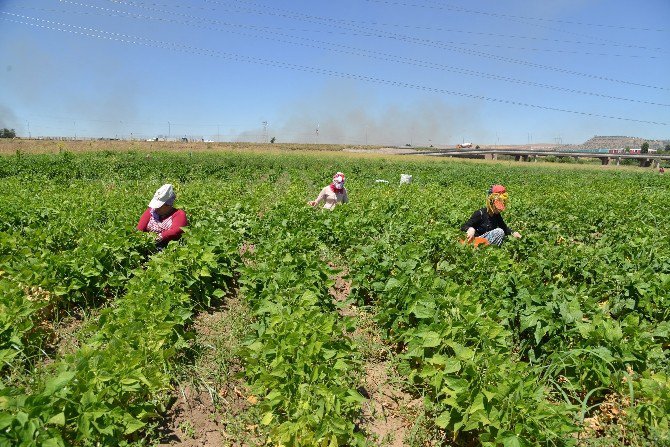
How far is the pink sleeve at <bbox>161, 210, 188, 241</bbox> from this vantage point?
5.58 meters

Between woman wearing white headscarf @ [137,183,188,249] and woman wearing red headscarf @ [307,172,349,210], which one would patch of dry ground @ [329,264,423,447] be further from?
woman wearing red headscarf @ [307,172,349,210]

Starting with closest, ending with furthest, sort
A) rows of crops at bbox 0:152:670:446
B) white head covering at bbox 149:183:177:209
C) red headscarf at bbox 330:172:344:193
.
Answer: rows of crops at bbox 0:152:670:446
white head covering at bbox 149:183:177:209
red headscarf at bbox 330:172:344:193

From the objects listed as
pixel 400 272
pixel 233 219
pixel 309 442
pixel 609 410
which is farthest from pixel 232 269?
pixel 609 410

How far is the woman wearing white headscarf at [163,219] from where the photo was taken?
5.58m

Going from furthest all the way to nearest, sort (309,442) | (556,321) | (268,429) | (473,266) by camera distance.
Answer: (473,266) < (556,321) < (268,429) < (309,442)

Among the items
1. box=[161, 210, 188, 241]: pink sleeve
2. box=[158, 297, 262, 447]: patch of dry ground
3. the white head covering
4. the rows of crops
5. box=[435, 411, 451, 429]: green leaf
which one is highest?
the white head covering

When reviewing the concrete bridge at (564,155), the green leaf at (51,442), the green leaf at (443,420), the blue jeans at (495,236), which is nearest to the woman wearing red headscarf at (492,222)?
the blue jeans at (495,236)

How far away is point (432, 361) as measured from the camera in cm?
275

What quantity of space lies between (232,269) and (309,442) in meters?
3.46

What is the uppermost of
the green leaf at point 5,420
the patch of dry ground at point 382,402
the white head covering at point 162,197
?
the white head covering at point 162,197

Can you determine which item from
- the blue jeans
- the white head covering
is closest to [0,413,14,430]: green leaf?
the white head covering

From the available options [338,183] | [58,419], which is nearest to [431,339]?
[58,419]

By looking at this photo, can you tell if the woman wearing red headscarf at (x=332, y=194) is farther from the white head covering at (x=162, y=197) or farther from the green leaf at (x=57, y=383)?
the green leaf at (x=57, y=383)

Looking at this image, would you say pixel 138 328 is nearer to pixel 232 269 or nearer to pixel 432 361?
pixel 432 361
